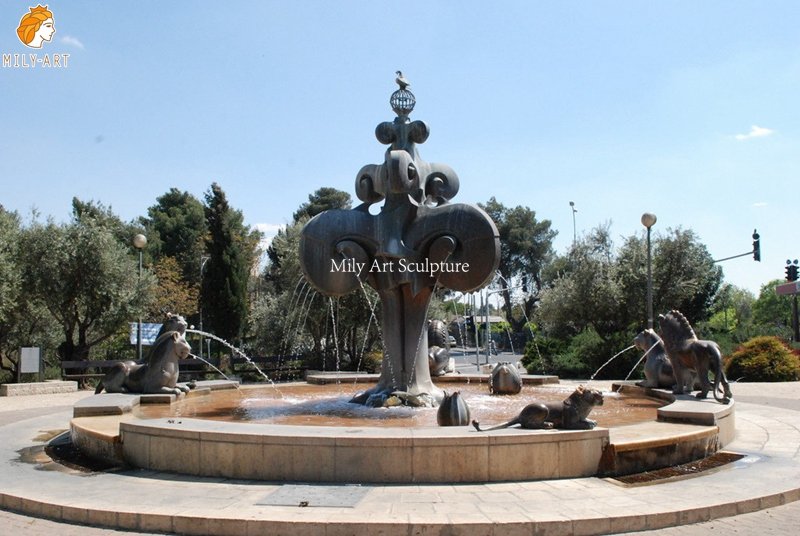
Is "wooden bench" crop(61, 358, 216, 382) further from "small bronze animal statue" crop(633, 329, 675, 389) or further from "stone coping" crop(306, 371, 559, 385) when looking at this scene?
"small bronze animal statue" crop(633, 329, 675, 389)

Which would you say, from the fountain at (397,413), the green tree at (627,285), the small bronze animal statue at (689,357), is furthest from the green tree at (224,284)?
the small bronze animal statue at (689,357)

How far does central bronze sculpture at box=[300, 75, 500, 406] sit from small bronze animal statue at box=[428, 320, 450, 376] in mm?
4564

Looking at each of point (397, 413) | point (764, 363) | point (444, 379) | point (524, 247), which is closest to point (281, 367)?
point (444, 379)

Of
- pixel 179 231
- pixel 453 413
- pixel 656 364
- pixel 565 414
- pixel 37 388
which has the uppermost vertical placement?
pixel 179 231

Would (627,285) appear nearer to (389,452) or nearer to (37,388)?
(37,388)

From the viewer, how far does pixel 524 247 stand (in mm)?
61500

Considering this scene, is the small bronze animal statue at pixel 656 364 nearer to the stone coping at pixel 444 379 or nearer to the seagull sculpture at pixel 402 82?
the stone coping at pixel 444 379

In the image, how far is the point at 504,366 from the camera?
14188 millimetres

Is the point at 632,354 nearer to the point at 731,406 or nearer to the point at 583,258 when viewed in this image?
the point at 583,258

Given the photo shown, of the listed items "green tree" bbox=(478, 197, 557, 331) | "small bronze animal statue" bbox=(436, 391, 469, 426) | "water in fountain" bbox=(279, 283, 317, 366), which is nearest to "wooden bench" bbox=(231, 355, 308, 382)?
"water in fountain" bbox=(279, 283, 317, 366)

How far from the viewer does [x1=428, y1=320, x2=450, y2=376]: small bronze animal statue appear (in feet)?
56.6

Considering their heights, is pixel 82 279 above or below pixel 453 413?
above

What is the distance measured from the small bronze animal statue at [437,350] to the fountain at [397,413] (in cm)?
129

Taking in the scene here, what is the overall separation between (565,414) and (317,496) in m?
2.84
